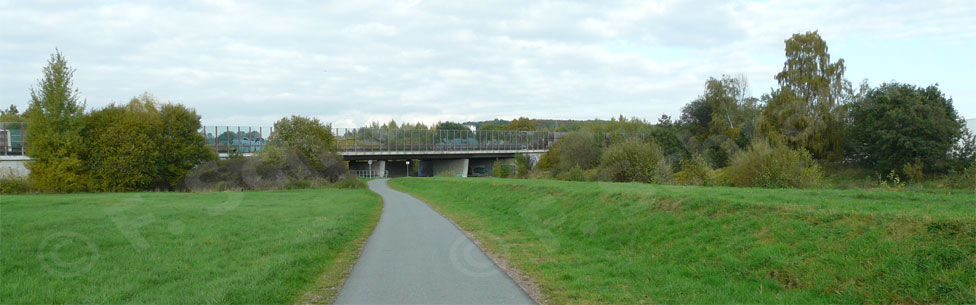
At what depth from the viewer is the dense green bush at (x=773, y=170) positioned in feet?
70.0

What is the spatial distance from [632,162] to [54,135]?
36102 mm

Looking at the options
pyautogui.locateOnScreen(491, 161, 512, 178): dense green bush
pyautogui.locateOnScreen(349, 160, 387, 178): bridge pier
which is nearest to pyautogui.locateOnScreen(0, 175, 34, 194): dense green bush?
pyautogui.locateOnScreen(491, 161, 512, 178): dense green bush

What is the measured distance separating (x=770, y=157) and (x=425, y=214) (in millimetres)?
14464

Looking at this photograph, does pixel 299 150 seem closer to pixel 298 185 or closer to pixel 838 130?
pixel 298 185

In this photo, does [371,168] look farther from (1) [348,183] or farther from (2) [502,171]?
(1) [348,183]

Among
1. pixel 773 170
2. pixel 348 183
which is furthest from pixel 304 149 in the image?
pixel 773 170

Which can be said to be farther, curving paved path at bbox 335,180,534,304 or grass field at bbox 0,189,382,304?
curving paved path at bbox 335,180,534,304

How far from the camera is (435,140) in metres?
87.2

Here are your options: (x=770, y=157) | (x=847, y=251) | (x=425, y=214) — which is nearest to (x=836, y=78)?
(x=770, y=157)

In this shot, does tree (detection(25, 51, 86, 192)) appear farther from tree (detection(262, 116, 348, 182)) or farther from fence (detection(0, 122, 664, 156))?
fence (detection(0, 122, 664, 156))

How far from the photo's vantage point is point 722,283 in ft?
23.6

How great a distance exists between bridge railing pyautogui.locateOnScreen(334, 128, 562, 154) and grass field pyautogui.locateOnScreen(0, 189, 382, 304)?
204 feet

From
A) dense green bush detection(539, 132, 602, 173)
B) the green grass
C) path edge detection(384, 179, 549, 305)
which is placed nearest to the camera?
the green grass

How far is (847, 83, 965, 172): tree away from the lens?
39.7 m
